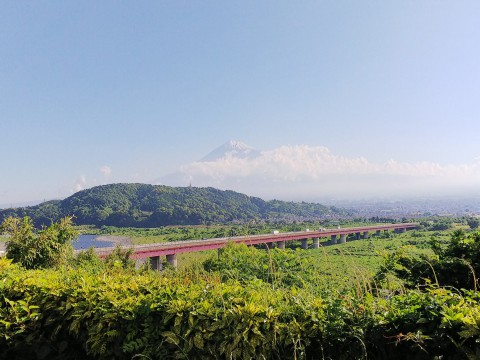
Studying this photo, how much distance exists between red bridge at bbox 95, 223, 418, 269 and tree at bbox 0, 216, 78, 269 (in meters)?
10.1

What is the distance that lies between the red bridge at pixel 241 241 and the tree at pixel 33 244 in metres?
10.1

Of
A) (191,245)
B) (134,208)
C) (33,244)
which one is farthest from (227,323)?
(134,208)

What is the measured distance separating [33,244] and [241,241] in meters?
31.0

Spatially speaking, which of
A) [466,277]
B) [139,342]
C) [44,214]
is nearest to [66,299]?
[139,342]

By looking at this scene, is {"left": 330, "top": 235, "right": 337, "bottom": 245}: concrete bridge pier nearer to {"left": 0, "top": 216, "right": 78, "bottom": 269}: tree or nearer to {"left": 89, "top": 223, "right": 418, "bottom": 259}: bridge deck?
{"left": 89, "top": 223, "right": 418, "bottom": 259}: bridge deck

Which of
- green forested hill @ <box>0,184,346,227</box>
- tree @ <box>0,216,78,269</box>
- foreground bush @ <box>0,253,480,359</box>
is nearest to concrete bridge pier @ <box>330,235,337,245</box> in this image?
green forested hill @ <box>0,184,346,227</box>

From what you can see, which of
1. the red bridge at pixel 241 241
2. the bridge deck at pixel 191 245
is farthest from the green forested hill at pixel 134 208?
the bridge deck at pixel 191 245

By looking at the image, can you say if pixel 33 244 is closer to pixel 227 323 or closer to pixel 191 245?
pixel 227 323

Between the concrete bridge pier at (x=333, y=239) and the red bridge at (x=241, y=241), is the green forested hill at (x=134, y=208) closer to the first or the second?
the concrete bridge pier at (x=333, y=239)

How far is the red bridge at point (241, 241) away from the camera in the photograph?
47.4m

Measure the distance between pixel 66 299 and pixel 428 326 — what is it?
3.83 meters

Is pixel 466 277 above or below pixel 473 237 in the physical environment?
below

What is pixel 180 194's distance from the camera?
198m

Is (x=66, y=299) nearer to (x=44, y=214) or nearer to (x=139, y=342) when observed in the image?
(x=139, y=342)
